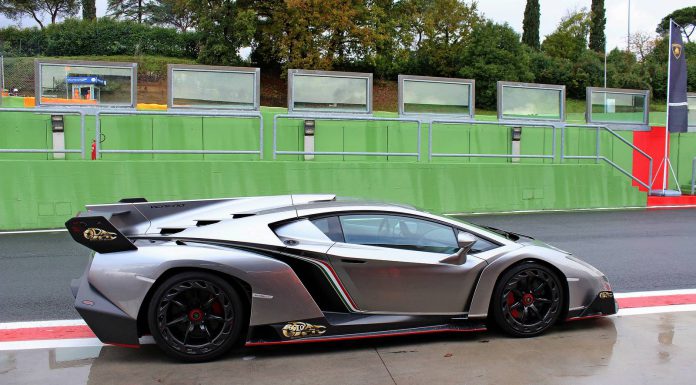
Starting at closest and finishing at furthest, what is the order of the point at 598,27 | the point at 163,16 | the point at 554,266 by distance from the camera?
1. the point at 554,266
2. the point at 598,27
3. the point at 163,16

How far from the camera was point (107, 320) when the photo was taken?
4.27 m

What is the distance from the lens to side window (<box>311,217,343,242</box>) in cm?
466

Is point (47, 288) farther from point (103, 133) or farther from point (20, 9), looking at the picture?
point (20, 9)

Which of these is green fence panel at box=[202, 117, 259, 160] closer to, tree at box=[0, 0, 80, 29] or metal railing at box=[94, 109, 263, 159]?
metal railing at box=[94, 109, 263, 159]

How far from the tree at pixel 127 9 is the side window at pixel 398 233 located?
6733 centimetres

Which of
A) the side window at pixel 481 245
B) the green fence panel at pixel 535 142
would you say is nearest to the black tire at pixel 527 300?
the side window at pixel 481 245

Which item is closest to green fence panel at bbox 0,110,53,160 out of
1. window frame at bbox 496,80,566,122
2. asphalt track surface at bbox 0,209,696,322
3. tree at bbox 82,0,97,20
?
asphalt track surface at bbox 0,209,696,322

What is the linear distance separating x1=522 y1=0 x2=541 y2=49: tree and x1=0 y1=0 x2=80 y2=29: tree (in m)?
43.0

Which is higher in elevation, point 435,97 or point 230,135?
point 435,97

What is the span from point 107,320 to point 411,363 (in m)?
2.18

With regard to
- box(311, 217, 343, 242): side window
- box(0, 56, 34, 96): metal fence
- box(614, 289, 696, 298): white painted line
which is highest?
box(0, 56, 34, 96): metal fence

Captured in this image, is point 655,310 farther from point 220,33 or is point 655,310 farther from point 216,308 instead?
point 220,33

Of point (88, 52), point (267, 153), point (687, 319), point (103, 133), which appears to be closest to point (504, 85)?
point (267, 153)

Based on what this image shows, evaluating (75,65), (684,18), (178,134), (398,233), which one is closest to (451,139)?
(178,134)
